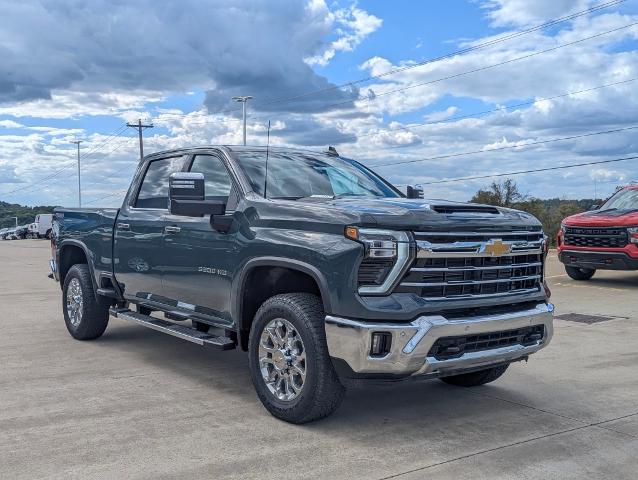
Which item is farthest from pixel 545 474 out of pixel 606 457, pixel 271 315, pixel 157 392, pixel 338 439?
pixel 157 392

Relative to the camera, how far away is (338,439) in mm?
4602

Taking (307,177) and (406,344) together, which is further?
(307,177)

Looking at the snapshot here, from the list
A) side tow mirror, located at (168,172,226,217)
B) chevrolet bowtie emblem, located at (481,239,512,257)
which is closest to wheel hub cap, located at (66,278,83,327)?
side tow mirror, located at (168,172,226,217)

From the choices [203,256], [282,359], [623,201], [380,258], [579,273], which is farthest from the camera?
[579,273]

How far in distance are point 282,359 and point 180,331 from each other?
1.43 m

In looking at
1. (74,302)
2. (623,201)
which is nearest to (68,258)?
(74,302)

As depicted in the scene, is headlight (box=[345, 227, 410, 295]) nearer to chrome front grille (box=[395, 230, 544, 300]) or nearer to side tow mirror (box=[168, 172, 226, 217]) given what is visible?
chrome front grille (box=[395, 230, 544, 300])

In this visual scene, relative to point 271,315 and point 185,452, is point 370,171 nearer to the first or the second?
point 271,315

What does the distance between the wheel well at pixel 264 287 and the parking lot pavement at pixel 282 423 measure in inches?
25.6

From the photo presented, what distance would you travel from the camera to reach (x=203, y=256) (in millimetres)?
5754

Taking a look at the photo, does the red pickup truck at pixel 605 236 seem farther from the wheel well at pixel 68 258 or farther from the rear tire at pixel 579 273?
the wheel well at pixel 68 258

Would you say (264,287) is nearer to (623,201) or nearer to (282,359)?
(282,359)

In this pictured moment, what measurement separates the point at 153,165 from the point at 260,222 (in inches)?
94.1

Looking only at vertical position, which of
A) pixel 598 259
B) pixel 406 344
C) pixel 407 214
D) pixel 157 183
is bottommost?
pixel 598 259
